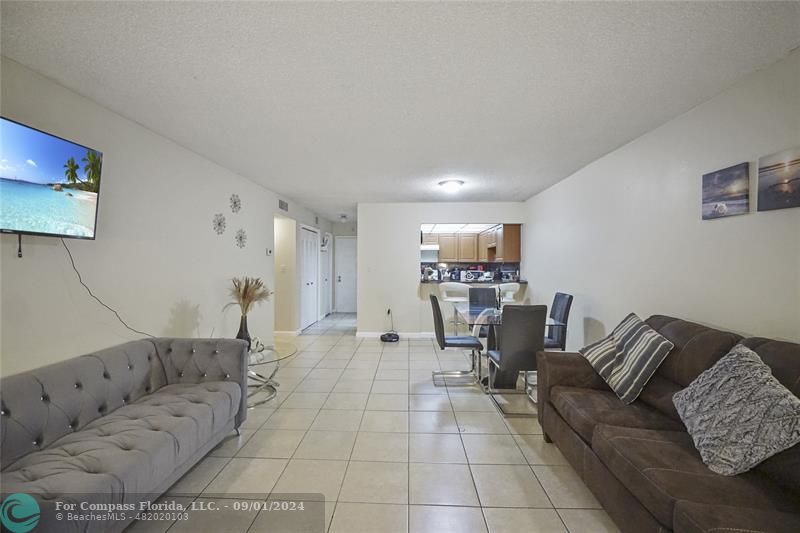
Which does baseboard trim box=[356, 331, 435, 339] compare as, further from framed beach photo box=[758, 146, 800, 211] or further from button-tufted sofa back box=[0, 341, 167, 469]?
framed beach photo box=[758, 146, 800, 211]

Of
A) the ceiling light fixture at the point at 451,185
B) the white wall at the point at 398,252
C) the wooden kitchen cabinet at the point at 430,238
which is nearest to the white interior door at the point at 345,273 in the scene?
the wooden kitchen cabinet at the point at 430,238

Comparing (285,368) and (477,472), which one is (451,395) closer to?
(477,472)

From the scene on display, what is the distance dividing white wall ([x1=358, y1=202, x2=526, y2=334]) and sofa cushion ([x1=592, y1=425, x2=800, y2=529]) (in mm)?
4346

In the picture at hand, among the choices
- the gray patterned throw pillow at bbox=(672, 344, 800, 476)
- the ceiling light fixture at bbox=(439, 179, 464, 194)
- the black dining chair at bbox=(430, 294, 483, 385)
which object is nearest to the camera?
the gray patterned throw pillow at bbox=(672, 344, 800, 476)

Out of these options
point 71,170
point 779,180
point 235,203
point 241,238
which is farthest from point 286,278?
point 779,180

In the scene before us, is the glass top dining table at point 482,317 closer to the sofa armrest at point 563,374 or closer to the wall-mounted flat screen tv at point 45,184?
the sofa armrest at point 563,374

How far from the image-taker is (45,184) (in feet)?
5.86

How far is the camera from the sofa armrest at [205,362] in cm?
245

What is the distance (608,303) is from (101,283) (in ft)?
14.1

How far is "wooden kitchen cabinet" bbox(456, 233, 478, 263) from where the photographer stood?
6578mm

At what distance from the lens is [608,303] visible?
3271 millimetres

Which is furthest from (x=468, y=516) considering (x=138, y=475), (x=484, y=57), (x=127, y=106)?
(x=127, y=106)

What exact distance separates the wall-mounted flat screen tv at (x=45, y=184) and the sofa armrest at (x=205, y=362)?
37.5 inches

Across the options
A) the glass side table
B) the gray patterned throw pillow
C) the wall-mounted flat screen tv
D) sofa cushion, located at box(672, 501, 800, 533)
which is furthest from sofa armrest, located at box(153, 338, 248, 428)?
the gray patterned throw pillow
